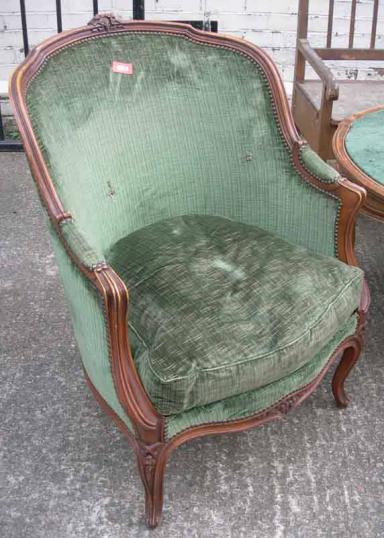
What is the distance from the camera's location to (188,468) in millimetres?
1998

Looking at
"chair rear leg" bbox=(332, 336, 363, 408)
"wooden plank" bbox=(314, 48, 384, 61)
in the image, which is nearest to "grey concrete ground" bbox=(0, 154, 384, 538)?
"chair rear leg" bbox=(332, 336, 363, 408)

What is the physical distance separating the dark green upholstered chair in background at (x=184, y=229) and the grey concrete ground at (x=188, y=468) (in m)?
0.12

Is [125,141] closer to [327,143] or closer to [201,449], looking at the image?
[201,449]

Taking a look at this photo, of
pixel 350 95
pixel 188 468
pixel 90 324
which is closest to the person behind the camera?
pixel 90 324

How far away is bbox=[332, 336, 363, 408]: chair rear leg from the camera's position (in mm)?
2088

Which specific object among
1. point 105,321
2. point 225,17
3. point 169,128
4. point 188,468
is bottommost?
point 188,468

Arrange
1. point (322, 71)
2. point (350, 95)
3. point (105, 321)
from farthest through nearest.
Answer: point (350, 95)
point (322, 71)
point (105, 321)

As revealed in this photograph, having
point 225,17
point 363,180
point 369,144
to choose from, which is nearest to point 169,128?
point 363,180

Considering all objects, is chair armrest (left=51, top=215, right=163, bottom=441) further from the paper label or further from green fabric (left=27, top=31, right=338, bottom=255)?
the paper label

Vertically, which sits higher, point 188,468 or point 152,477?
point 152,477

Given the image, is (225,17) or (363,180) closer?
(363,180)

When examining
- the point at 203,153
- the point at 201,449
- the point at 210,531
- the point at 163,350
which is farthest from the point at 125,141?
the point at 210,531

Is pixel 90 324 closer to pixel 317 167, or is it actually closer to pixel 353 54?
pixel 317 167

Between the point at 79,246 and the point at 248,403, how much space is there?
59 cm
